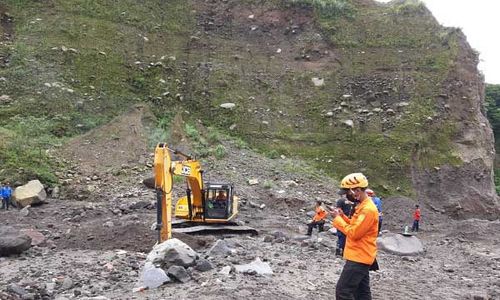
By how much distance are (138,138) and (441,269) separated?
10957 mm

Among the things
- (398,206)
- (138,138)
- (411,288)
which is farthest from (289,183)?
(411,288)

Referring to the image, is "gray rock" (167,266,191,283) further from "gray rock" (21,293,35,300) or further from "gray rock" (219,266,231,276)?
"gray rock" (21,293,35,300)

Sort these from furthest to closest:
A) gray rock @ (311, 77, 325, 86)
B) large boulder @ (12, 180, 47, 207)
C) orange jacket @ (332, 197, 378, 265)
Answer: gray rock @ (311, 77, 325, 86)
large boulder @ (12, 180, 47, 207)
orange jacket @ (332, 197, 378, 265)

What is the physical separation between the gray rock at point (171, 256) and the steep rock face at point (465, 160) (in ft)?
44.8

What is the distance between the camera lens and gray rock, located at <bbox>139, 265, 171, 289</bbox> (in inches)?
261

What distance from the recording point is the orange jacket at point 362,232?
492 centimetres

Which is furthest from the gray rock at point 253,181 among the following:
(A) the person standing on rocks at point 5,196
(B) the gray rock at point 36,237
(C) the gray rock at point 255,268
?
(C) the gray rock at point 255,268

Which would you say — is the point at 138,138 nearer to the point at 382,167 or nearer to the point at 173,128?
the point at 173,128

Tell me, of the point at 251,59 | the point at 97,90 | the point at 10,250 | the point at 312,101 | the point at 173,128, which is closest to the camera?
the point at 10,250

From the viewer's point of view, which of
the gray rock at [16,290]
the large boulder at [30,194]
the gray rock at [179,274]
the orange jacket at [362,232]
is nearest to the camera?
the orange jacket at [362,232]

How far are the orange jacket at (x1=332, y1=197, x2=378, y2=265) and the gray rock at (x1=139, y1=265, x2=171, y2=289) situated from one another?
2.70 meters

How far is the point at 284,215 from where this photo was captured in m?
14.8

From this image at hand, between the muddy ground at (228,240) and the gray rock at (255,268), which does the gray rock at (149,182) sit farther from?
the gray rock at (255,268)

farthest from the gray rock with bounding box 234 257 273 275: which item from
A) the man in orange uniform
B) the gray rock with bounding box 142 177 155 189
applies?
the gray rock with bounding box 142 177 155 189
